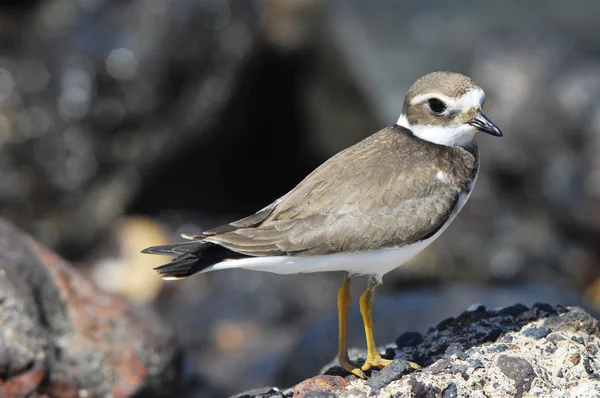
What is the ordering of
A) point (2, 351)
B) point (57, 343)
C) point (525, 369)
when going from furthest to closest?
point (57, 343), point (2, 351), point (525, 369)

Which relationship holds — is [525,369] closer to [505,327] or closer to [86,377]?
[505,327]

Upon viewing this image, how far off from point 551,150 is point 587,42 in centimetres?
285

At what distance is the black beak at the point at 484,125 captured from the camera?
20.2ft

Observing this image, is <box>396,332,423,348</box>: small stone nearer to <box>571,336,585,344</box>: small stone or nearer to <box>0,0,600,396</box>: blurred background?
<box>571,336,585,344</box>: small stone

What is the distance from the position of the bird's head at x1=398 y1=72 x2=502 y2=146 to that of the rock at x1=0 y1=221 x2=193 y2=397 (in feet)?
10.2

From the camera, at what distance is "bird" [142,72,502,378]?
582cm

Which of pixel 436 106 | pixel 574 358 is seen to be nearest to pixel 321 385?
pixel 574 358

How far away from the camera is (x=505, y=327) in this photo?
607 centimetres

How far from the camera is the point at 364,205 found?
5.95 metres

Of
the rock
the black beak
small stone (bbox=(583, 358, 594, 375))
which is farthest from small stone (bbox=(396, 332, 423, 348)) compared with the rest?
the rock

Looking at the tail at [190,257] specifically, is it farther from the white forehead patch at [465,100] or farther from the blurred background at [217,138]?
the blurred background at [217,138]

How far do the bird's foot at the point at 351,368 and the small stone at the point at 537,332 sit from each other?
1.16 meters

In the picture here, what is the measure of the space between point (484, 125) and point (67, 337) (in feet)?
12.6

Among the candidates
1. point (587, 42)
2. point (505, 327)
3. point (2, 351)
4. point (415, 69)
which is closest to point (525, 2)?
point (587, 42)
